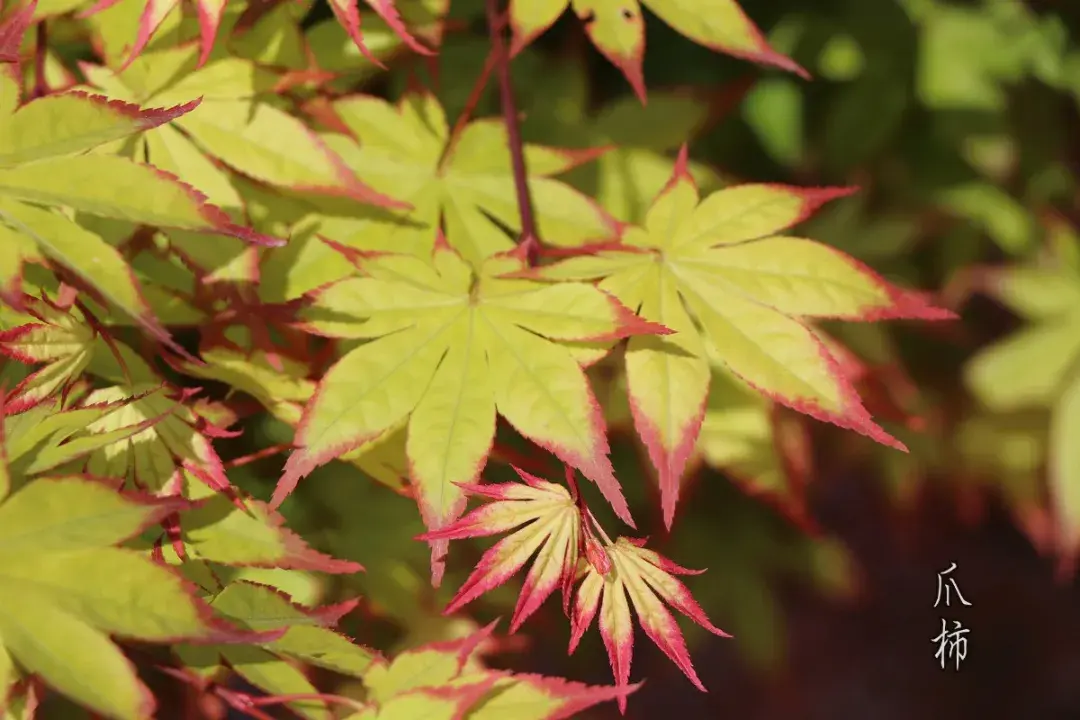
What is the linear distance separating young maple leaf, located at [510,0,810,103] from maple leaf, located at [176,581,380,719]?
0.43 metres

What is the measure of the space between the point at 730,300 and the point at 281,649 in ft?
1.34

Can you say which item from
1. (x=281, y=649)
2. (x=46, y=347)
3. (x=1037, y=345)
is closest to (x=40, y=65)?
(x=46, y=347)

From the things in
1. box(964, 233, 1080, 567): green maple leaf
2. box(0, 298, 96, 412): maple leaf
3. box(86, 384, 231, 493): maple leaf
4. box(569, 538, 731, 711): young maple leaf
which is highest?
box(0, 298, 96, 412): maple leaf

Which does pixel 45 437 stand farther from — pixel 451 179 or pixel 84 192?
pixel 451 179

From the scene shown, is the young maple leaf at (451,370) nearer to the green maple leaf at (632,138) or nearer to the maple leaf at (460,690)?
the maple leaf at (460,690)

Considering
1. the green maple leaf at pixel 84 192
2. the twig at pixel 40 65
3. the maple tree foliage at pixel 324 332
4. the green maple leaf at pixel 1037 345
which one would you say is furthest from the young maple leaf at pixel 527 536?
Result: the green maple leaf at pixel 1037 345

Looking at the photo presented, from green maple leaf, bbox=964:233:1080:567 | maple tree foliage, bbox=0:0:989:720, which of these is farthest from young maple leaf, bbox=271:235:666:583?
green maple leaf, bbox=964:233:1080:567

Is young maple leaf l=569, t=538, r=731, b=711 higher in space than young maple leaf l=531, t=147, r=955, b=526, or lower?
lower

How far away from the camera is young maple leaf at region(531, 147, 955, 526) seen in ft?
2.18

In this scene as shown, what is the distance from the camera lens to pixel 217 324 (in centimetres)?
72

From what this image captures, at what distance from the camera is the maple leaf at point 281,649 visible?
630 mm

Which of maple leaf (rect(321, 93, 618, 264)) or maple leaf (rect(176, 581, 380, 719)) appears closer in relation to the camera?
maple leaf (rect(176, 581, 380, 719))

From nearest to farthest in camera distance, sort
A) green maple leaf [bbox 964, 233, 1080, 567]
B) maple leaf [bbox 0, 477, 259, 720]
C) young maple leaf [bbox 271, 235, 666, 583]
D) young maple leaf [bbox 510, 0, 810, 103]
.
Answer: maple leaf [bbox 0, 477, 259, 720] → young maple leaf [bbox 271, 235, 666, 583] → young maple leaf [bbox 510, 0, 810, 103] → green maple leaf [bbox 964, 233, 1080, 567]

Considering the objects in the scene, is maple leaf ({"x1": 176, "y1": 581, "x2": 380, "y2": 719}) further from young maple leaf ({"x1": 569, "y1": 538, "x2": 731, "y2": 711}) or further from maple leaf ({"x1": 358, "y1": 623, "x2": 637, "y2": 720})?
young maple leaf ({"x1": 569, "y1": 538, "x2": 731, "y2": 711})
